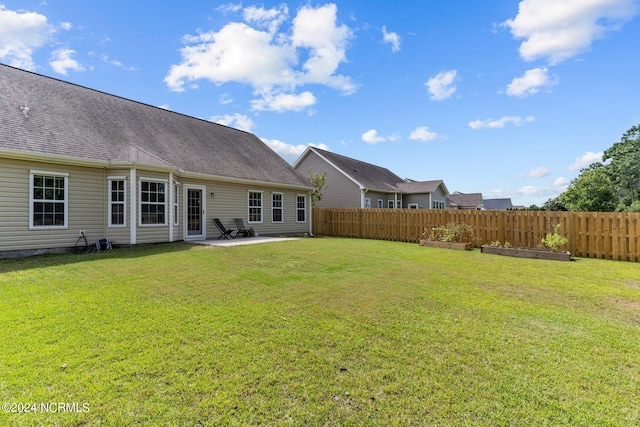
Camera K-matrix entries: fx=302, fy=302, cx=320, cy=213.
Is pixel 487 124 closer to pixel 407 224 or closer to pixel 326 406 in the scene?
pixel 407 224

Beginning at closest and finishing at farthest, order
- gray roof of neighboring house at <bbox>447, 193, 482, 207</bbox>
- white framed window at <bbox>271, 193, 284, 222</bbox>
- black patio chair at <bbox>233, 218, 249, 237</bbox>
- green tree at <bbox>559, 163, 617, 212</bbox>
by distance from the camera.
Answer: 1. black patio chair at <bbox>233, 218, 249, 237</bbox>
2. white framed window at <bbox>271, 193, 284, 222</bbox>
3. green tree at <bbox>559, 163, 617, 212</bbox>
4. gray roof of neighboring house at <bbox>447, 193, 482, 207</bbox>

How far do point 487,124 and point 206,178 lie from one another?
1472 cm

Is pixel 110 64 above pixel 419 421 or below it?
above

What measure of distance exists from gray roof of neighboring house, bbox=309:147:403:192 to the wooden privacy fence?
677 centimetres

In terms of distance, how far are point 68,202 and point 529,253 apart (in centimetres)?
1476

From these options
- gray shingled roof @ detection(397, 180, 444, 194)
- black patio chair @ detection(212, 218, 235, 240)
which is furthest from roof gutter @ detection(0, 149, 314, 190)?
gray shingled roof @ detection(397, 180, 444, 194)

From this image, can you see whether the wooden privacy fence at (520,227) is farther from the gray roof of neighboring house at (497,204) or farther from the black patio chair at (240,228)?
the gray roof of neighboring house at (497,204)

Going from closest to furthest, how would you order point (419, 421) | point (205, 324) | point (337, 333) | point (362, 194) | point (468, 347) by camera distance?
point (419, 421) < point (468, 347) < point (337, 333) < point (205, 324) < point (362, 194)

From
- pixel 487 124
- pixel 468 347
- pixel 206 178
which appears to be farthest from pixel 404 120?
pixel 468 347

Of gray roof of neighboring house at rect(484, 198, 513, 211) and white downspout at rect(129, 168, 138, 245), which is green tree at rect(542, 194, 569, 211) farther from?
white downspout at rect(129, 168, 138, 245)

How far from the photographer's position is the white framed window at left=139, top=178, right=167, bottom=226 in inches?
425

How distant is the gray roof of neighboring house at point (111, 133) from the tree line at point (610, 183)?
2612cm

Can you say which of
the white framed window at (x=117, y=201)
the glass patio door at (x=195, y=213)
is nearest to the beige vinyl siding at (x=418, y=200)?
the glass patio door at (x=195, y=213)

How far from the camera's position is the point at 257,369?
279 centimetres
